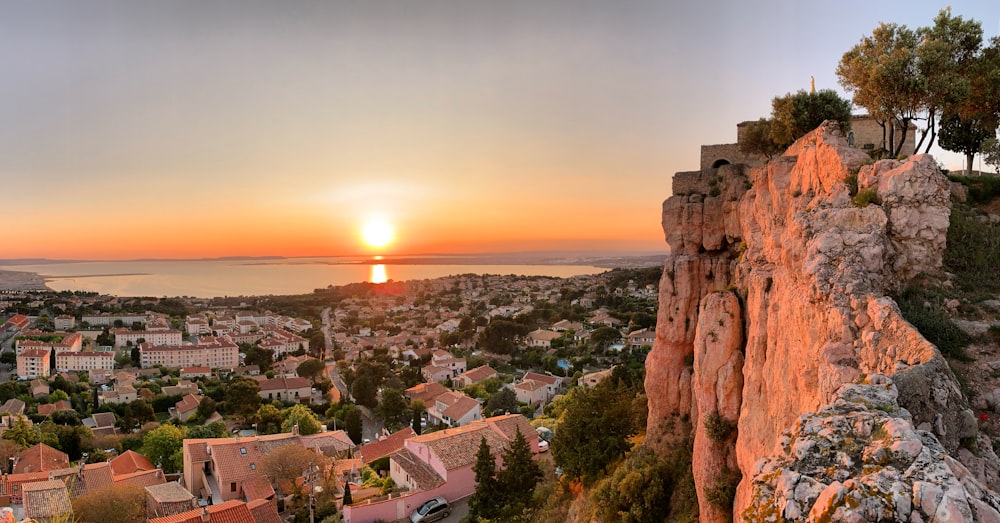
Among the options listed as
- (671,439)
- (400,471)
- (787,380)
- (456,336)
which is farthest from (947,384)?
(456,336)

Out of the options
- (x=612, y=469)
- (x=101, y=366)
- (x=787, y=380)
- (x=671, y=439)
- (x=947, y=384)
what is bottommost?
(x=101, y=366)

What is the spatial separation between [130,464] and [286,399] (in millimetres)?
20868

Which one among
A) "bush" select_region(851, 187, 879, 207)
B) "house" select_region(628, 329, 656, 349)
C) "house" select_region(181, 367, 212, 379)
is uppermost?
"bush" select_region(851, 187, 879, 207)

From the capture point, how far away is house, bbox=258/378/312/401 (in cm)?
4978

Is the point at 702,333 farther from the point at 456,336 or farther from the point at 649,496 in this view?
the point at 456,336

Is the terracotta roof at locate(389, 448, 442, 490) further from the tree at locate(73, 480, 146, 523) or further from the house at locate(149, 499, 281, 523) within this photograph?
the tree at locate(73, 480, 146, 523)

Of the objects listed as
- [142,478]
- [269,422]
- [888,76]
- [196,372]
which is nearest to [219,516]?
[142,478]

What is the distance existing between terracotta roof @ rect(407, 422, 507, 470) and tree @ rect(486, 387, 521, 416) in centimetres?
1254

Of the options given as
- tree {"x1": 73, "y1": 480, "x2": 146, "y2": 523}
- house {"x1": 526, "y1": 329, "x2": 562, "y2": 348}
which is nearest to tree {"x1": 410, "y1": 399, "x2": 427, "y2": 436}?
tree {"x1": 73, "y1": 480, "x2": 146, "y2": 523}

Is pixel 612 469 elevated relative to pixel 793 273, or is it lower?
lower

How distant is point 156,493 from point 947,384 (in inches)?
1027

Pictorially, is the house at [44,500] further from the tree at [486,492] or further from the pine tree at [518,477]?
the pine tree at [518,477]

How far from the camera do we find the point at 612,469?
16156mm

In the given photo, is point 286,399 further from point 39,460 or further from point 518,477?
point 518,477
